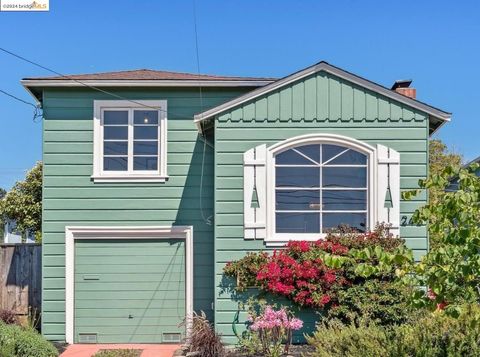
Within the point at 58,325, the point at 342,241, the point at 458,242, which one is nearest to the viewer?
the point at 458,242

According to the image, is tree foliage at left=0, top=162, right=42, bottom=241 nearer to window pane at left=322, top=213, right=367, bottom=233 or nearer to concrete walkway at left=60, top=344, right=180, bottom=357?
concrete walkway at left=60, top=344, right=180, bottom=357

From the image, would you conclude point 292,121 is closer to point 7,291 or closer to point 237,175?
point 237,175

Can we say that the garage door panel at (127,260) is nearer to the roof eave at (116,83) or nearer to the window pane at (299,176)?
the window pane at (299,176)

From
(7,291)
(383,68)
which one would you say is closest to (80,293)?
(7,291)

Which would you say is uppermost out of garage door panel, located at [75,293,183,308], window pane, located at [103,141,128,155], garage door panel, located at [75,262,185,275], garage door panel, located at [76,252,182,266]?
window pane, located at [103,141,128,155]

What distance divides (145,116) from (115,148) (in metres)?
0.84

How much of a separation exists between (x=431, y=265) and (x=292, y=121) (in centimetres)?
504

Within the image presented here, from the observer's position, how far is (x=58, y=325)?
980 centimetres

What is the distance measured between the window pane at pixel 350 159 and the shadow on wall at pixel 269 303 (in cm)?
247

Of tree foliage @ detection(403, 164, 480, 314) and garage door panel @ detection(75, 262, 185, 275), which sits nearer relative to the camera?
tree foliage @ detection(403, 164, 480, 314)

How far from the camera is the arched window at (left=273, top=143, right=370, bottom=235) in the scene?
9000 millimetres

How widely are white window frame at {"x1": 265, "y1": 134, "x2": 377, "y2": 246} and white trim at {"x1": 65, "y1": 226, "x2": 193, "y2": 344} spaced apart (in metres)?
1.84

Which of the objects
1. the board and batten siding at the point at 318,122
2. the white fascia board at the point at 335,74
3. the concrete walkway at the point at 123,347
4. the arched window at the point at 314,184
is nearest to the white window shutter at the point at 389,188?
the arched window at the point at 314,184

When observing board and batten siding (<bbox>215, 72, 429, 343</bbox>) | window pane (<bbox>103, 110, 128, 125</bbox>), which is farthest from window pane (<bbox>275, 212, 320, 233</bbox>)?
window pane (<bbox>103, 110, 128, 125</bbox>)
